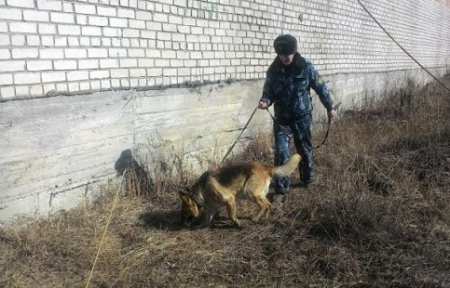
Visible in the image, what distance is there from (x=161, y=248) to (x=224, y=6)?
12.2ft

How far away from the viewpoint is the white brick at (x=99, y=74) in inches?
156

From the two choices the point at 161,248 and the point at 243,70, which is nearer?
the point at 161,248

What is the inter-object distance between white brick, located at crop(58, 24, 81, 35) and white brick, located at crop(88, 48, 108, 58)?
208 millimetres

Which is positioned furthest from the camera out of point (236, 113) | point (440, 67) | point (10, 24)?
point (440, 67)

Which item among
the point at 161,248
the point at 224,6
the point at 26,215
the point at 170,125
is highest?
the point at 224,6

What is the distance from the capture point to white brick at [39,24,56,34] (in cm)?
350

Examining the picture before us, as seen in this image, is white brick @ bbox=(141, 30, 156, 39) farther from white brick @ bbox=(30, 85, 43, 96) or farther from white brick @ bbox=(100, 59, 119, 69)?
white brick @ bbox=(30, 85, 43, 96)

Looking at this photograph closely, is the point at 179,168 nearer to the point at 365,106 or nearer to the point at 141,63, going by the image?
the point at 141,63

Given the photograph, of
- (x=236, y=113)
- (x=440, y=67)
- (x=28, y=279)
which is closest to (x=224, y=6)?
(x=236, y=113)

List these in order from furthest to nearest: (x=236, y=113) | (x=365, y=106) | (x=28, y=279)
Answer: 1. (x=365, y=106)
2. (x=236, y=113)
3. (x=28, y=279)

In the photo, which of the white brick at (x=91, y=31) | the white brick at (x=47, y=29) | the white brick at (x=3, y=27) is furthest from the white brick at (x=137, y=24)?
the white brick at (x=3, y=27)

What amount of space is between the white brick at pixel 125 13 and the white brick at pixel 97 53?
17.4 inches

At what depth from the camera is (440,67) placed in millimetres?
18688

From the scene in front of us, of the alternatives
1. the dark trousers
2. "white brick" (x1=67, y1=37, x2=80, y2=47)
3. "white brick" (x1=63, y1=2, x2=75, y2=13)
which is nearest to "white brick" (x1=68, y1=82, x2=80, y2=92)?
"white brick" (x1=67, y1=37, x2=80, y2=47)
